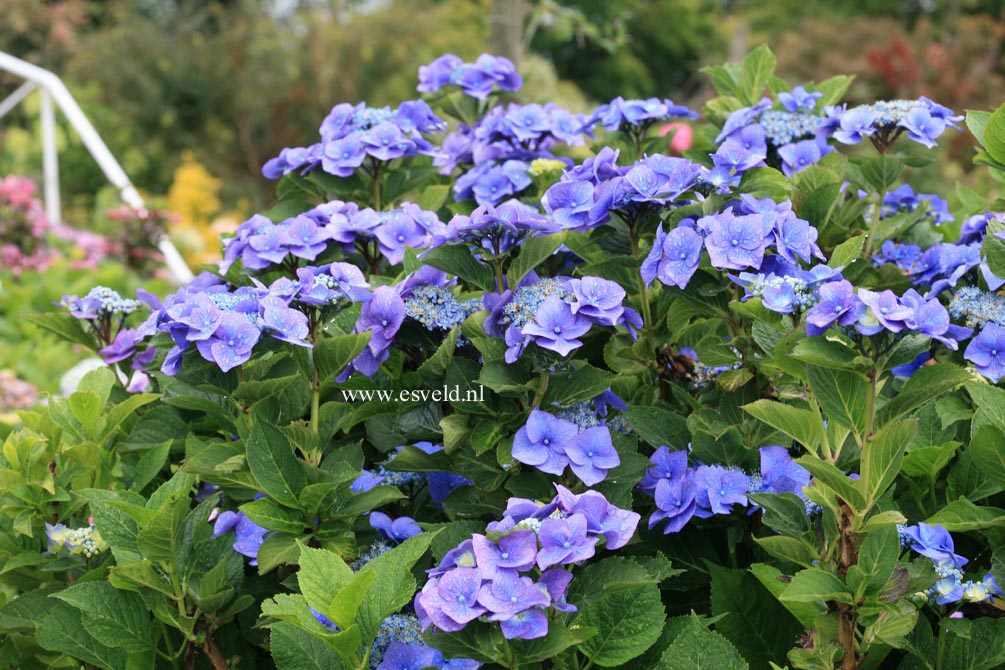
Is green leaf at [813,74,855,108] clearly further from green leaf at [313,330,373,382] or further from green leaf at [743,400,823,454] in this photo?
green leaf at [313,330,373,382]

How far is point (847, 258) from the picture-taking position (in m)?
1.39

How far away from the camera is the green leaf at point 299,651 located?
1.25m

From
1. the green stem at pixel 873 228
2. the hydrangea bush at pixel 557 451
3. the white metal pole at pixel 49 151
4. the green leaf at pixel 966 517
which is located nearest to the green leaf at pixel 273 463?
the hydrangea bush at pixel 557 451

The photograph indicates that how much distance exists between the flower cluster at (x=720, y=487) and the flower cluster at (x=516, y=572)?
0.25 metres

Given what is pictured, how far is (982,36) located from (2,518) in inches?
726

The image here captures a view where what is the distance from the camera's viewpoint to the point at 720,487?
1.41 meters

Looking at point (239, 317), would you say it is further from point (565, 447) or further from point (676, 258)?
point (676, 258)

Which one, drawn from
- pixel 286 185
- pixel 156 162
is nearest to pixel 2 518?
pixel 286 185

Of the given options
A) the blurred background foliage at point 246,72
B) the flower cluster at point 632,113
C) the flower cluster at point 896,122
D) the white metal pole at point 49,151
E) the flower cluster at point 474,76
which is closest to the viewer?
the flower cluster at point 896,122

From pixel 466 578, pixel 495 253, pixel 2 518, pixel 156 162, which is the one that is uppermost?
pixel 495 253

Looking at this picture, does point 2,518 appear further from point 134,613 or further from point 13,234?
point 13,234

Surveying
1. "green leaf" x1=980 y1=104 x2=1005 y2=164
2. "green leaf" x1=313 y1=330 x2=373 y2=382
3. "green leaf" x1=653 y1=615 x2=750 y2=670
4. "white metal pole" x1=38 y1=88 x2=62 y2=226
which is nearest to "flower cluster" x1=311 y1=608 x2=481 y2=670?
"green leaf" x1=653 y1=615 x2=750 y2=670

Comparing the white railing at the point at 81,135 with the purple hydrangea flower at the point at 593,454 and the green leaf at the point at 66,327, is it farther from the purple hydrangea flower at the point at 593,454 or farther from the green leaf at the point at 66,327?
the purple hydrangea flower at the point at 593,454

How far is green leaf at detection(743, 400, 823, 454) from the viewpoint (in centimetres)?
122
